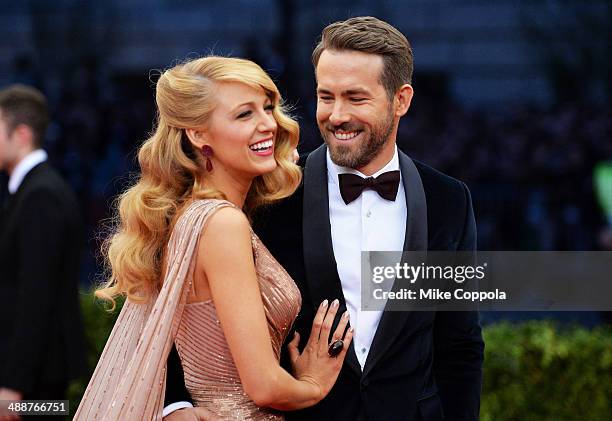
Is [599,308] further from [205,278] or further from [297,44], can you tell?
[205,278]

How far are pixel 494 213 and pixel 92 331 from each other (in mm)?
3025

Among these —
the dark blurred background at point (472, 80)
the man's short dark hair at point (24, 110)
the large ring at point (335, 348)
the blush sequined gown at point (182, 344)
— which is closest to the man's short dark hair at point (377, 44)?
the blush sequined gown at point (182, 344)

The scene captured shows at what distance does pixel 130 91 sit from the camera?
815 centimetres

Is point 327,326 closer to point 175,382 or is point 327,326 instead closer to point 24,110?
point 175,382

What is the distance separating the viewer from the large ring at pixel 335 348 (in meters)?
3.06

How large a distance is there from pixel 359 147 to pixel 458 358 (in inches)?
27.0

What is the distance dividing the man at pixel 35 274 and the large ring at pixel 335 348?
78.4 inches

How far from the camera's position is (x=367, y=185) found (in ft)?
10.5

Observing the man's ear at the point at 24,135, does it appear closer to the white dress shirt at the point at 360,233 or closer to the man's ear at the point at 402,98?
the white dress shirt at the point at 360,233

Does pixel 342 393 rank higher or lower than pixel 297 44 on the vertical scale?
lower

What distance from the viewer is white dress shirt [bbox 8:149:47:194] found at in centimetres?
493

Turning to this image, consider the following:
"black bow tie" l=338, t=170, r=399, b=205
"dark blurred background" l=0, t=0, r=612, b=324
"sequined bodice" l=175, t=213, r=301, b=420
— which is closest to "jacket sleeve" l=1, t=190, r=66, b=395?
"sequined bodice" l=175, t=213, r=301, b=420

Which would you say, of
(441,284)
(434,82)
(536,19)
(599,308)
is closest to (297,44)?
(434,82)

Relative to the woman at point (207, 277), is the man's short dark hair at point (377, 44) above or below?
above
